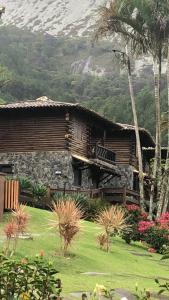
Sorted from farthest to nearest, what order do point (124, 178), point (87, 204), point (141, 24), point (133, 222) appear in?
1. point (124, 178)
2. point (141, 24)
3. point (87, 204)
4. point (133, 222)

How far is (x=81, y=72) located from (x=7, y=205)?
9484 centimetres

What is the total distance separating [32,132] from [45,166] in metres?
2.35

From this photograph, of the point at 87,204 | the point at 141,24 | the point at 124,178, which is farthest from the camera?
the point at 124,178

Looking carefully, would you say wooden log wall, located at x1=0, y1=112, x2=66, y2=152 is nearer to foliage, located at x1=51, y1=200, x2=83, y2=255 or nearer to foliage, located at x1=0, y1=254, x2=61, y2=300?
foliage, located at x1=51, y1=200, x2=83, y2=255

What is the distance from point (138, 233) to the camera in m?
22.4

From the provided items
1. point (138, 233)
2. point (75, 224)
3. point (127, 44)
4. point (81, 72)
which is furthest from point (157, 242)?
point (81, 72)

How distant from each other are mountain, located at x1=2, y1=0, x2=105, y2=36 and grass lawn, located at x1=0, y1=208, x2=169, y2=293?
125847 mm

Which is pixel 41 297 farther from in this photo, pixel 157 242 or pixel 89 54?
pixel 89 54

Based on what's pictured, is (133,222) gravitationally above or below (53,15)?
below

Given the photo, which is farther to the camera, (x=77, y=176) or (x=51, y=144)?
(x=77, y=176)

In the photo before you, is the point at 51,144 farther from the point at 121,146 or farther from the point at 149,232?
the point at 149,232

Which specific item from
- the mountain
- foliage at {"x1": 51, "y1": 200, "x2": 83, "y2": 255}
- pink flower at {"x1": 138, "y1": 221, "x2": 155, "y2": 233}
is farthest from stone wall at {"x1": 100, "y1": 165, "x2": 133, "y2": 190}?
the mountain

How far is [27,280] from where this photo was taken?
5.96m

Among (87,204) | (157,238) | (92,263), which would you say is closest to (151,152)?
(87,204)
